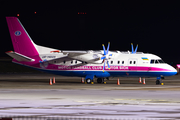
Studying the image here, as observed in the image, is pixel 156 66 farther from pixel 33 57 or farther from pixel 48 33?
pixel 48 33

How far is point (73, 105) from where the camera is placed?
65.7 ft

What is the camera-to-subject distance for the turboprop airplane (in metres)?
40.9

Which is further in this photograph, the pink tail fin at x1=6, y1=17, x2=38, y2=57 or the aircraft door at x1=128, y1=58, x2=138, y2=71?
the pink tail fin at x1=6, y1=17, x2=38, y2=57

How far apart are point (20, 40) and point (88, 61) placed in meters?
8.52

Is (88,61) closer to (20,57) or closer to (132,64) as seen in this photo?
(132,64)

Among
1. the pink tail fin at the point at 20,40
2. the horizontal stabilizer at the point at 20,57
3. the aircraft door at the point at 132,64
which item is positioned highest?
the pink tail fin at the point at 20,40

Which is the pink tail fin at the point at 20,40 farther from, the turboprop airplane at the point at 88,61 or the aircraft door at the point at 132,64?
the aircraft door at the point at 132,64

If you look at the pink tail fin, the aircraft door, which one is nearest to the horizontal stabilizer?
the pink tail fin

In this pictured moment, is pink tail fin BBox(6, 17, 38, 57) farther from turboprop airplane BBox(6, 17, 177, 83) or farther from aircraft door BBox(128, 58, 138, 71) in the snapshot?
aircraft door BBox(128, 58, 138, 71)

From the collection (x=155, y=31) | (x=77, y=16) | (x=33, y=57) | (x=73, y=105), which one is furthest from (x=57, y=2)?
(x=73, y=105)

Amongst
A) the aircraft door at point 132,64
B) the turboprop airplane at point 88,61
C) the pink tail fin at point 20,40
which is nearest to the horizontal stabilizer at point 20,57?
the turboprop airplane at point 88,61

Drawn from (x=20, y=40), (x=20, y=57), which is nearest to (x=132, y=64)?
(x=20, y=57)

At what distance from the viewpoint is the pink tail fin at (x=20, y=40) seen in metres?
43.5

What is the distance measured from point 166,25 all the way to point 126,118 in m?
125
